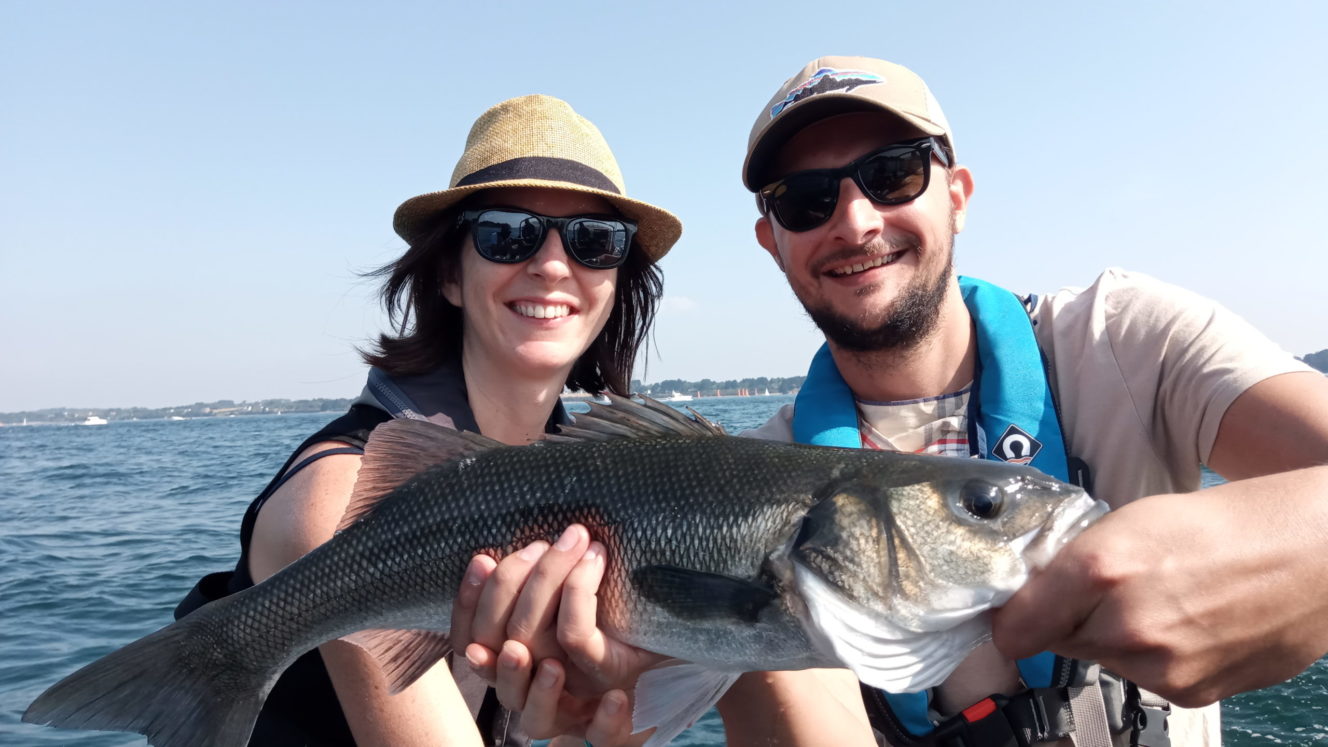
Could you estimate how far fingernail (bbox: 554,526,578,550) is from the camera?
2.60 meters

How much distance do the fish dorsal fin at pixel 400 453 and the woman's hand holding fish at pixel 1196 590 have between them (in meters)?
1.95

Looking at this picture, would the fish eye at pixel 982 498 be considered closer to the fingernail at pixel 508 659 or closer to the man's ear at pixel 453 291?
the fingernail at pixel 508 659

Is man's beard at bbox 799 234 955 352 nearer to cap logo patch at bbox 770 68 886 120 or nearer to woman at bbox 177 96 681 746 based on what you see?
cap logo patch at bbox 770 68 886 120

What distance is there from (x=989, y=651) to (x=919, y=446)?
893mm

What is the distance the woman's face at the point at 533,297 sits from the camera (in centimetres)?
383

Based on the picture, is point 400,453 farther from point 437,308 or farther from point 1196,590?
point 1196,590

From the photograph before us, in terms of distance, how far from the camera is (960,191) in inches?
157

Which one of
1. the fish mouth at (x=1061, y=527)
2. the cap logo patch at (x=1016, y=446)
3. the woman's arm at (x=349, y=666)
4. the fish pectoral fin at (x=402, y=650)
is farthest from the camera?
the cap logo patch at (x=1016, y=446)

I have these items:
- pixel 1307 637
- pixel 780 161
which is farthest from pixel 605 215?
pixel 1307 637

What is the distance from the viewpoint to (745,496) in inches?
100

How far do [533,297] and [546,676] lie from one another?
1.83 meters

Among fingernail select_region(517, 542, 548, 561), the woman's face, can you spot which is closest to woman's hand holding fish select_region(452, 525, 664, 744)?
fingernail select_region(517, 542, 548, 561)

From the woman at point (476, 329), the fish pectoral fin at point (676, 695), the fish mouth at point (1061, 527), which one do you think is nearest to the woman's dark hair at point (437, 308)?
the woman at point (476, 329)

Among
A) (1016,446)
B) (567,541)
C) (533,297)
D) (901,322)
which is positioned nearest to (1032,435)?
(1016,446)
